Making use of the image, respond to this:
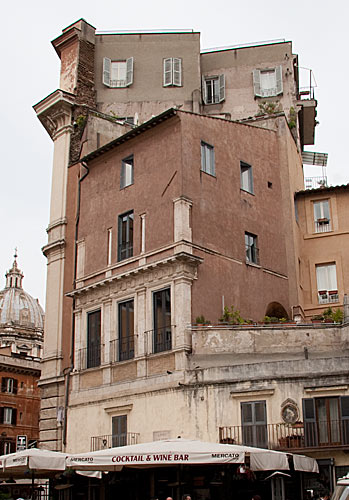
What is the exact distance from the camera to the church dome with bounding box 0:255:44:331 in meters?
105

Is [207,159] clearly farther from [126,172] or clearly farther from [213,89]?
[213,89]

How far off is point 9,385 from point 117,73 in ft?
98.1

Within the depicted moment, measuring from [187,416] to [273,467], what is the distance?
250 inches

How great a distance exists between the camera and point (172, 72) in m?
37.2

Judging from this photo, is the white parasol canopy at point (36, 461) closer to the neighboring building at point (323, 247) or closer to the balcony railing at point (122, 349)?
the balcony railing at point (122, 349)


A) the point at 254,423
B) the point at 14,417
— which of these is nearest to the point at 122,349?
the point at 254,423

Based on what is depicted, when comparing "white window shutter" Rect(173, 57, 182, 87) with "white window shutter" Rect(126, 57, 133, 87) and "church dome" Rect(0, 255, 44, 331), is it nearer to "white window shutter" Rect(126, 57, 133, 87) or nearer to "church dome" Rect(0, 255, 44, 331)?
"white window shutter" Rect(126, 57, 133, 87)

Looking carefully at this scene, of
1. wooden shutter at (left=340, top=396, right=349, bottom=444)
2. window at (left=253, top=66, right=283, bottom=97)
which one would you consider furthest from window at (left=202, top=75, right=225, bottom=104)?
wooden shutter at (left=340, top=396, right=349, bottom=444)

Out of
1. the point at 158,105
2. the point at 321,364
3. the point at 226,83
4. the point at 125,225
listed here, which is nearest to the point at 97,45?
the point at 158,105

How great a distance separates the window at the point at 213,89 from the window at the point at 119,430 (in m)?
18.7

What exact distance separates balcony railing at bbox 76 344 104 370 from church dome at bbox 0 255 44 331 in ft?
253

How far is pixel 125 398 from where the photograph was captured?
25703 millimetres

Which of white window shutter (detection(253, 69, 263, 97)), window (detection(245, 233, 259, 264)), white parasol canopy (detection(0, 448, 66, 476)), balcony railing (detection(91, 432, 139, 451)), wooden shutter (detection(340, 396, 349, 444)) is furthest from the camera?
white window shutter (detection(253, 69, 263, 97))

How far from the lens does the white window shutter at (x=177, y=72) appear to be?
37250mm
